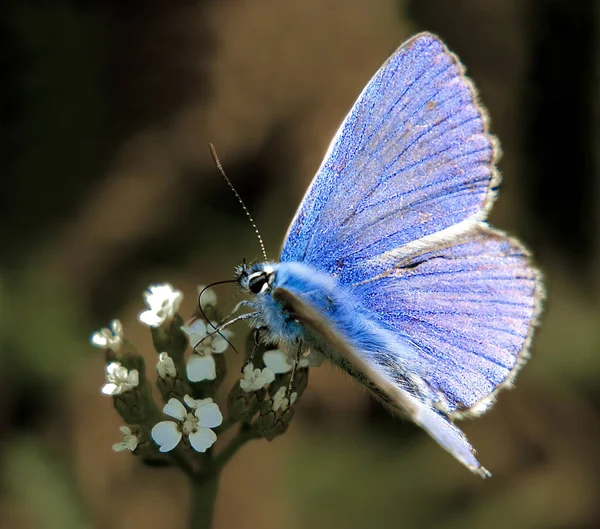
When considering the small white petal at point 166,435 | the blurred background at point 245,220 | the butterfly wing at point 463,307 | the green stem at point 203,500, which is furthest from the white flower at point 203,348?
the blurred background at point 245,220

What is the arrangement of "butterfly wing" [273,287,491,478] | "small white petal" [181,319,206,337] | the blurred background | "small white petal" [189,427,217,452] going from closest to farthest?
"butterfly wing" [273,287,491,478], "small white petal" [189,427,217,452], "small white petal" [181,319,206,337], the blurred background

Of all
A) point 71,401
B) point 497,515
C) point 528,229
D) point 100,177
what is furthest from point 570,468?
point 100,177

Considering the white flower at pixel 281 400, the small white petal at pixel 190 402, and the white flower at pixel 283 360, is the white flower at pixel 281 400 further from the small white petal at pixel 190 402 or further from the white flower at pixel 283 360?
the small white petal at pixel 190 402

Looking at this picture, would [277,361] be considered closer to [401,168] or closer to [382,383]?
[382,383]

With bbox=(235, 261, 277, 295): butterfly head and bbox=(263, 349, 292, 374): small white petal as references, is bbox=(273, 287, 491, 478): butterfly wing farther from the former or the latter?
bbox=(263, 349, 292, 374): small white petal

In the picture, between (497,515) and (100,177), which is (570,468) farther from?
(100,177)

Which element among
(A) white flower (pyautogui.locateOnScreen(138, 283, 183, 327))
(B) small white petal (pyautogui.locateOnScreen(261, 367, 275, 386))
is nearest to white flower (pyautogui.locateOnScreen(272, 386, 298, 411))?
(B) small white petal (pyautogui.locateOnScreen(261, 367, 275, 386))
